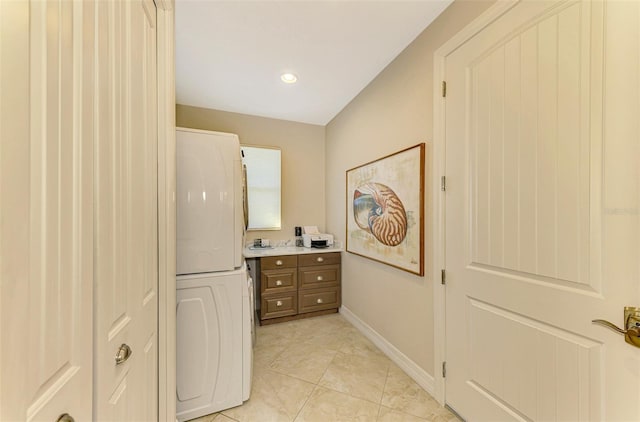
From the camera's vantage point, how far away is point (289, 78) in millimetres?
2330

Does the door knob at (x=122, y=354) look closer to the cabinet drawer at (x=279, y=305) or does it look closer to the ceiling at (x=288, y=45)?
the ceiling at (x=288, y=45)

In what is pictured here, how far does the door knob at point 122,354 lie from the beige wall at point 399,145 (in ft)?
5.52

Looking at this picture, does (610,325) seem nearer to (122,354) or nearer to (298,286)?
(122,354)

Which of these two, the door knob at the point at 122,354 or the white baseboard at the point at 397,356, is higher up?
the door knob at the point at 122,354

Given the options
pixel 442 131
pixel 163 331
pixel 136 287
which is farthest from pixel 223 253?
pixel 442 131

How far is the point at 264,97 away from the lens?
272cm

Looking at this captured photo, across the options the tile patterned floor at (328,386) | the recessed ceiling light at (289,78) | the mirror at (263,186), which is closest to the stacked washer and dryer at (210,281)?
the tile patterned floor at (328,386)

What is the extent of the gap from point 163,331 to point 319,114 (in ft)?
9.35

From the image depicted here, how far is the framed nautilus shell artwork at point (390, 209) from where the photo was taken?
5.93 ft

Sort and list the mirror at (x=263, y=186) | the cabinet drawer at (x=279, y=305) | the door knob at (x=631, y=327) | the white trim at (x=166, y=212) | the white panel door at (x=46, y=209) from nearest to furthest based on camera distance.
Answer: the white panel door at (x=46, y=209) < the door knob at (x=631, y=327) < the white trim at (x=166, y=212) < the cabinet drawer at (x=279, y=305) < the mirror at (x=263, y=186)

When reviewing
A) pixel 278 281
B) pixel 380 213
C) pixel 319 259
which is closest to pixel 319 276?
pixel 319 259

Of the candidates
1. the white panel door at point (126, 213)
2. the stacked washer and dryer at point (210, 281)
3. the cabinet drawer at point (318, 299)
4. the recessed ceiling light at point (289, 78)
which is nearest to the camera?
the white panel door at point (126, 213)


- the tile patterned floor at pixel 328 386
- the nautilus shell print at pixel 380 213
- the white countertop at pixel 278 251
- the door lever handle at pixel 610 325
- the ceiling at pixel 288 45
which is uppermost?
the ceiling at pixel 288 45

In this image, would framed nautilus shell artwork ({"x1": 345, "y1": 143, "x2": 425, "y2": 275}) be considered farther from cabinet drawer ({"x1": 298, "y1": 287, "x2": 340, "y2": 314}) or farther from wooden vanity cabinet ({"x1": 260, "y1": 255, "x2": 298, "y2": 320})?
wooden vanity cabinet ({"x1": 260, "y1": 255, "x2": 298, "y2": 320})
